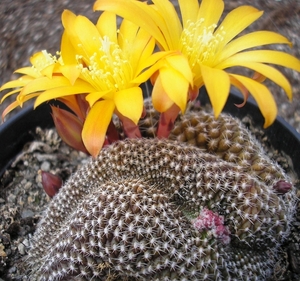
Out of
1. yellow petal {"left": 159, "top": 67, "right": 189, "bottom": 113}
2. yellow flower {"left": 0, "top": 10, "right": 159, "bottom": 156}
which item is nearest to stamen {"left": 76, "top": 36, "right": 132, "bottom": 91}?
yellow flower {"left": 0, "top": 10, "right": 159, "bottom": 156}

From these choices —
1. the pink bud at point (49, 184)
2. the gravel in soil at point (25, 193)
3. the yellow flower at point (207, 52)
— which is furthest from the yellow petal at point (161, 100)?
the gravel in soil at point (25, 193)

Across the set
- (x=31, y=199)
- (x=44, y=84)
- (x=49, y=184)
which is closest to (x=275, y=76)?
(x=44, y=84)

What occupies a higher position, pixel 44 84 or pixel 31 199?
pixel 44 84

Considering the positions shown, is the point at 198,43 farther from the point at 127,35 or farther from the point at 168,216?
the point at 168,216

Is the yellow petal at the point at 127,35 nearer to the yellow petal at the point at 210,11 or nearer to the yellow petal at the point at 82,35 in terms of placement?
the yellow petal at the point at 82,35

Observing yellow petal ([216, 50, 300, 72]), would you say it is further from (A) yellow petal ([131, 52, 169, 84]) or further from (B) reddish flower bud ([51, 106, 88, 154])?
(B) reddish flower bud ([51, 106, 88, 154])

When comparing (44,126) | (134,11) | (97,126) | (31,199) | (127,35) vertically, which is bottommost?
(31,199)
